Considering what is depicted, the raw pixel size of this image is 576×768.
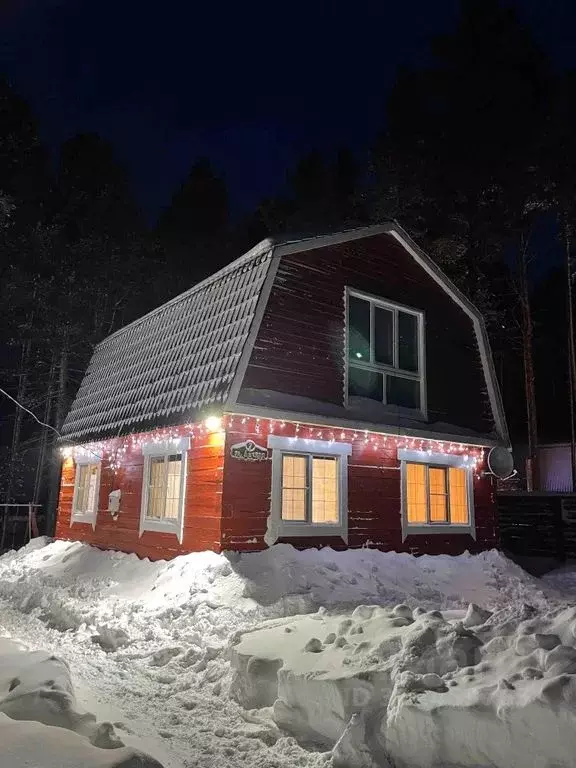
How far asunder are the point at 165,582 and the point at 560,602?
23.7ft

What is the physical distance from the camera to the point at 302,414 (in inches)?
432

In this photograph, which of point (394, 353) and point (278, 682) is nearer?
point (278, 682)

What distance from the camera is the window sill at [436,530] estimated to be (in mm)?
12859

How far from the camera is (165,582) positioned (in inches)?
386

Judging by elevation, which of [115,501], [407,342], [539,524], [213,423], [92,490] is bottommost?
[539,524]

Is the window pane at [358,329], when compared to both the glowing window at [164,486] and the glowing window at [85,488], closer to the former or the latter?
the glowing window at [164,486]

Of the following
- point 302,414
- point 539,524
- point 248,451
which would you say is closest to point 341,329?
point 302,414

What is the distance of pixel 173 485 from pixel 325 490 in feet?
10.6

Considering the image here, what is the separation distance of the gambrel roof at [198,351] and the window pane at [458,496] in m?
1.50

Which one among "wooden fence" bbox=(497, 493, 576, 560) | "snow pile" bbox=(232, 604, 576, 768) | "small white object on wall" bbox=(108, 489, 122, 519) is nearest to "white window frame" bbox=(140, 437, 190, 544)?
"small white object on wall" bbox=(108, 489, 122, 519)

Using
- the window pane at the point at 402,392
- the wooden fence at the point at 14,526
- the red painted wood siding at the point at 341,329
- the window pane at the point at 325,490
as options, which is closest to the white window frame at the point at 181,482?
the red painted wood siding at the point at 341,329

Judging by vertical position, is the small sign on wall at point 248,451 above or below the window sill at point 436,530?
above

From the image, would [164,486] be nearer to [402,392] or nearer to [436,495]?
[402,392]

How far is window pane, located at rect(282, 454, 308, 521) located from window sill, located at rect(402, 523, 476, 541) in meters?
2.73
